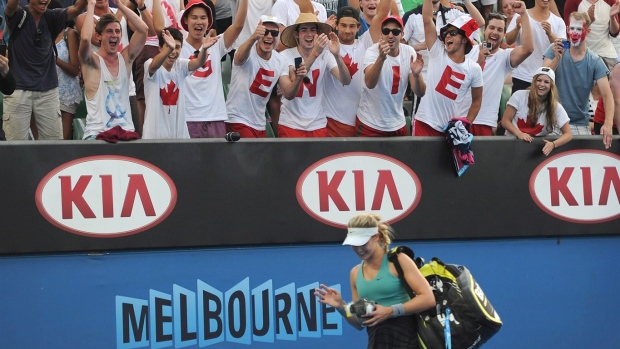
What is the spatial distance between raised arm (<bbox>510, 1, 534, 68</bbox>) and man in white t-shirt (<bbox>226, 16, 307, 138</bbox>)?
2.47 meters

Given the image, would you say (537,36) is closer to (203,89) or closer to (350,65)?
(350,65)

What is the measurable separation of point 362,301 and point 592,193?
4277 mm

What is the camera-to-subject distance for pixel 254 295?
368 inches

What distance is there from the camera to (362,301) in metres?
6.79

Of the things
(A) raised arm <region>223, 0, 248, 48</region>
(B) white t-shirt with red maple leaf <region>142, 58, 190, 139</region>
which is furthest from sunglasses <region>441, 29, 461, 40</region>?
(B) white t-shirt with red maple leaf <region>142, 58, 190, 139</region>

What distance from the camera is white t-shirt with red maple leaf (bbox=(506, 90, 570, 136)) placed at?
10133 millimetres

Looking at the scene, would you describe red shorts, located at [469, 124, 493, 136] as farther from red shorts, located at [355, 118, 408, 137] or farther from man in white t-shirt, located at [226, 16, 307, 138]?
man in white t-shirt, located at [226, 16, 307, 138]

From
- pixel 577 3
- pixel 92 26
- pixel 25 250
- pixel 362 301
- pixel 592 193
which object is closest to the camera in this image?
pixel 362 301

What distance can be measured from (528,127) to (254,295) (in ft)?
10.7

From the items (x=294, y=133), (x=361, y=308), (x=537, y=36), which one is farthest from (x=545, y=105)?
(x=361, y=308)

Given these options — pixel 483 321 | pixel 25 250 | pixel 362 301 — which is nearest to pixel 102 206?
pixel 25 250

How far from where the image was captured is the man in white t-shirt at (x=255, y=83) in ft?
32.6

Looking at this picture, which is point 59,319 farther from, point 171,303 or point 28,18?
point 28,18

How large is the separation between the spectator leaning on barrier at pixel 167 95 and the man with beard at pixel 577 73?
3716 mm
